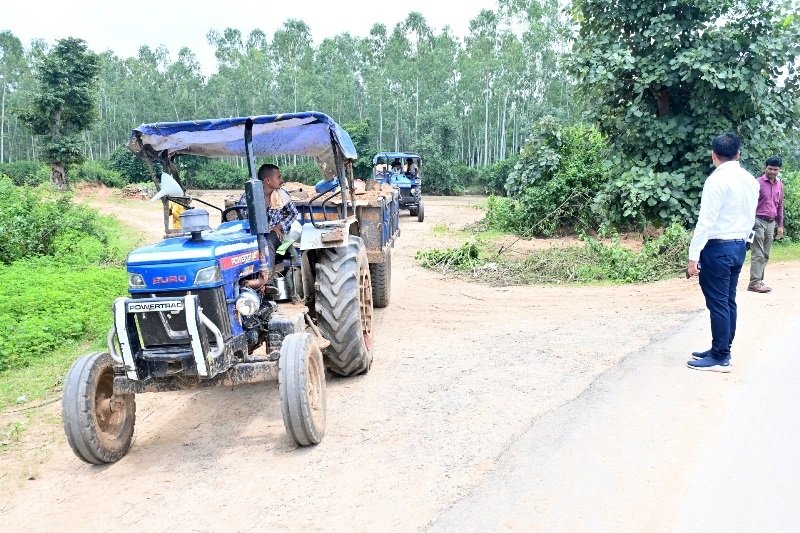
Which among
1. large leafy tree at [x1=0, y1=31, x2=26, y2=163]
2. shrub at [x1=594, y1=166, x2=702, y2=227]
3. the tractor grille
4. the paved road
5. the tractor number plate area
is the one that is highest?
large leafy tree at [x1=0, y1=31, x2=26, y2=163]

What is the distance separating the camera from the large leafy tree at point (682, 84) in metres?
11.0

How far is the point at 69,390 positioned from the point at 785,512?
4.39 metres

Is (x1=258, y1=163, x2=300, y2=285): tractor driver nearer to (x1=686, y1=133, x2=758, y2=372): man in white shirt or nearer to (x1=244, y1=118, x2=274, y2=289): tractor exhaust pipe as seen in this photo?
(x1=244, y1=118, x2=274, y2=289): tractor exhaust pipe

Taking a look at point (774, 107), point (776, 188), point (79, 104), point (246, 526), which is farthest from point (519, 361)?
point (79, 104)

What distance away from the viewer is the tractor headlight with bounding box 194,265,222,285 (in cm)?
426

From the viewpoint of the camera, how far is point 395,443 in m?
4.41

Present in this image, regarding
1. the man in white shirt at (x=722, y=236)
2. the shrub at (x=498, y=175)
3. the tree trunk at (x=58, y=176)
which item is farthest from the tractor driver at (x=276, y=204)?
the shrub at (x=498, y=175)

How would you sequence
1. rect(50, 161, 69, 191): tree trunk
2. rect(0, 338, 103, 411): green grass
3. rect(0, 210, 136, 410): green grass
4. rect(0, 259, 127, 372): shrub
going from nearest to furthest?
rect(0, 338, 103, 411): green grass → rect(0, 210, 136, 410): green grass → rect(0, 259, 127, 372): shrub → rect(50, 161, 69, 191): tree trunk

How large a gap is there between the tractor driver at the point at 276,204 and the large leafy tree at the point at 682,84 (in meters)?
7.54

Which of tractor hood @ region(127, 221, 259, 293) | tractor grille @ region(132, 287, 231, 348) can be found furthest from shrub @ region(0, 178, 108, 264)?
tractor grille @ region(132, 287, 231, 348)

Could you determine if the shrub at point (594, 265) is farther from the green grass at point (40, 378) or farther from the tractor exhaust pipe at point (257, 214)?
the green grass at point (40, 378)

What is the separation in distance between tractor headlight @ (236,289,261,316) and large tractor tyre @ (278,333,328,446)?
1.28ft

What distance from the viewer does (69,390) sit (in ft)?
13.8

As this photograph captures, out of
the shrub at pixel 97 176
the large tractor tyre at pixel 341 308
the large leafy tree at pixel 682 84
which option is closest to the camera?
the large tractor tyre at pixel 341 308
